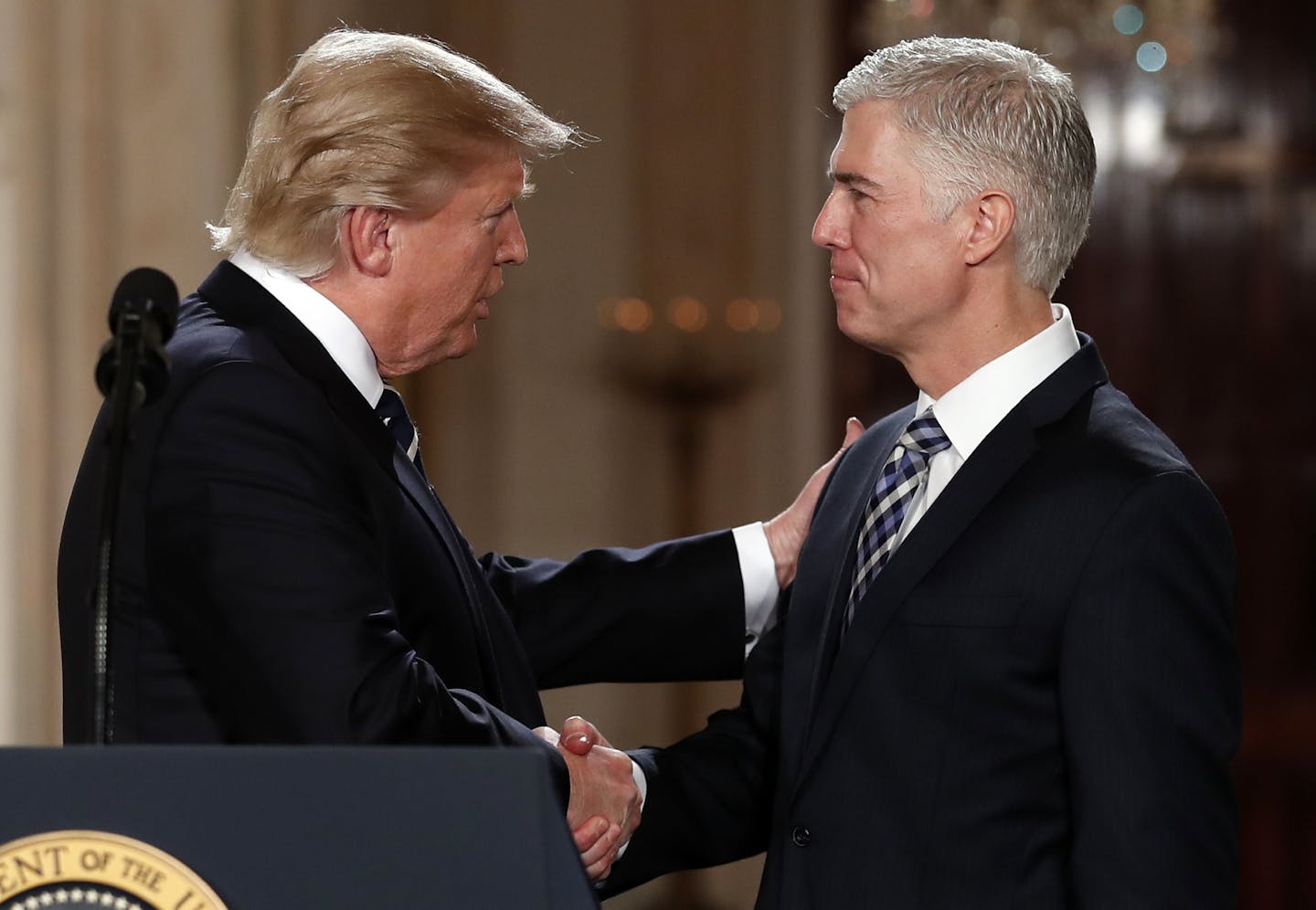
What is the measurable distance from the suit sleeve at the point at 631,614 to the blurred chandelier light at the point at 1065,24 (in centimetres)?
295

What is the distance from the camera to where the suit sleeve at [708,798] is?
6.46ft

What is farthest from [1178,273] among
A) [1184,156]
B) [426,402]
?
[426,402]

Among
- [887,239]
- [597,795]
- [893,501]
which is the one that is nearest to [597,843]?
[597,795]

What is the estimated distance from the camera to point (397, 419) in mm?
1788

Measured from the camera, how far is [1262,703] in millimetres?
5578

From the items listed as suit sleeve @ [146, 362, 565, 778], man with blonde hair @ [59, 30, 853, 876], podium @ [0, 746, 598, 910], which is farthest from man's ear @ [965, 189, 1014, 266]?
podium @ [0, 746, 598, 910]

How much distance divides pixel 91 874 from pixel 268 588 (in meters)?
0.56

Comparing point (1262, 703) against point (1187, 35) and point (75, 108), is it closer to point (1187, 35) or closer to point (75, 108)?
point (1187, 35)

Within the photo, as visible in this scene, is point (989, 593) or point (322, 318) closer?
point (989, 593)

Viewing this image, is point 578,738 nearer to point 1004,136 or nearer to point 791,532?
point 791,532

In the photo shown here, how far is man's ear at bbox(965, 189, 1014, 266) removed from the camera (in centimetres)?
175

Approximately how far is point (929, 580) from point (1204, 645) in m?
0.28

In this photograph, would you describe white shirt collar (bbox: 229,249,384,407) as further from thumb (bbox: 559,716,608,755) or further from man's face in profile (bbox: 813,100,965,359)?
man's face in profile (bbox: 813,100,965,359)

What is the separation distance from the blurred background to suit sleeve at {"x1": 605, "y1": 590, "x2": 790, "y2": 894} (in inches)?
107
